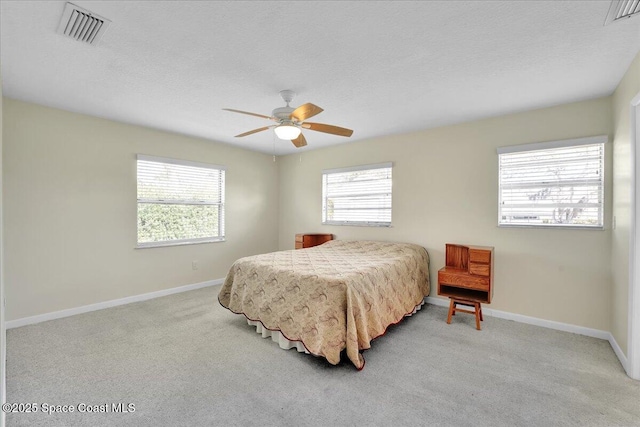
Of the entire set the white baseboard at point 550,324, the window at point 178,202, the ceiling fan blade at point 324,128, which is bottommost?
the white baseboard at point 550,324

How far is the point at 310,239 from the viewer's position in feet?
16.3

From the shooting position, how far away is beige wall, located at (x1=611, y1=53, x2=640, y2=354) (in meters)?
2.30

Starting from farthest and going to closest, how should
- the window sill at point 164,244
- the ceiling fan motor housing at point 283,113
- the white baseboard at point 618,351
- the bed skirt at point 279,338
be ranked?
the window sill at point 164,244 → the ceiling fan motor housing at point 283,113 → the bed skirt at point 279,338 → the white baseboard at point 618,351

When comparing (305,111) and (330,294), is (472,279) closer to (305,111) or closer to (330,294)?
(330,294)

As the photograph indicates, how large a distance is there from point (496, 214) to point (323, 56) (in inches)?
109

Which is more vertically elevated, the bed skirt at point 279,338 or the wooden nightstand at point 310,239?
the wooden nightstand at point 310,239

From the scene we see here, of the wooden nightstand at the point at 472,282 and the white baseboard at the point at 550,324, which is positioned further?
the wooden nightstand at the point at 472,282

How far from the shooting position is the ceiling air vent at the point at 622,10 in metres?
1.59

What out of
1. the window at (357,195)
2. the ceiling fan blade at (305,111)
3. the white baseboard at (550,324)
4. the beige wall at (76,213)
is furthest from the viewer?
the window at (357,195)

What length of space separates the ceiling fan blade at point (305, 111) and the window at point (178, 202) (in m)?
2.58

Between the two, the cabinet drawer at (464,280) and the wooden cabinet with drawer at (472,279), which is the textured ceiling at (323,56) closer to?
the wooden cabinet with drawer at (472,279)

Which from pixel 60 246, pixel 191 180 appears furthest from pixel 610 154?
pixel 60 246

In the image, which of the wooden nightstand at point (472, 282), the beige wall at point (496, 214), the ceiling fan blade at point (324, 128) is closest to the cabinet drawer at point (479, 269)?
the wooden nightstand at point (472, 282)

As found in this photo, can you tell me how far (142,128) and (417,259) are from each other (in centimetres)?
412
